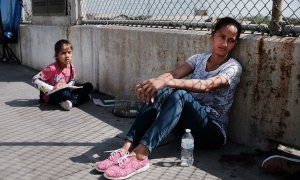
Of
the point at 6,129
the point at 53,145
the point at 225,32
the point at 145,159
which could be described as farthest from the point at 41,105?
the point at 225,32

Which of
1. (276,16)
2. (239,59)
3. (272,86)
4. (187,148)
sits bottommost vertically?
(187,148)

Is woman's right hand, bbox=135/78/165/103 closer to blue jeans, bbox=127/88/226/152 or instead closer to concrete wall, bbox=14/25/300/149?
blue jeans, bbox=127/88/226/152

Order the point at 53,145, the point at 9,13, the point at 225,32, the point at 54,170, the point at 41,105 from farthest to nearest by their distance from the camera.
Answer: the point at 9,13, the point at 41,105, the point at 53,145, the point at 225,32, the point at 54,170

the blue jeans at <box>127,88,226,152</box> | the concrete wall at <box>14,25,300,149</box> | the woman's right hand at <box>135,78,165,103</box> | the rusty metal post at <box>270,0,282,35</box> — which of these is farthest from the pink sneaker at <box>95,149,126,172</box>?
the rusty metal post at <box>270,0,282,35</box>

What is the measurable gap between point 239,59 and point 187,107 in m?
0.78

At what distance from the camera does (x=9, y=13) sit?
8.64 m

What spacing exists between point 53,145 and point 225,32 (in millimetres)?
2029

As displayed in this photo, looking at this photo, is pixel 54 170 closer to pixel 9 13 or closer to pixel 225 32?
pixel 225 32

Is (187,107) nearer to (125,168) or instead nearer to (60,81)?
(125,168)

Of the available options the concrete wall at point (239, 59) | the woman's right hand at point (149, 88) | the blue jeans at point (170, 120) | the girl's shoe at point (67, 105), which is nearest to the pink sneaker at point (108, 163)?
the blue jeans at point (170, 120)

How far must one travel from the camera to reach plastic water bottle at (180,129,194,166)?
325 centimetres

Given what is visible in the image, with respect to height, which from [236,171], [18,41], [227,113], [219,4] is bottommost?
[236,171]

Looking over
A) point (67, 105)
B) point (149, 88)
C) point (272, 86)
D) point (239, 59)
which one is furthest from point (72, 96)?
point (272, 86)

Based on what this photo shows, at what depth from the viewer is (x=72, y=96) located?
5.12 meters
